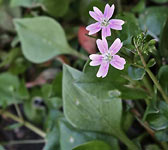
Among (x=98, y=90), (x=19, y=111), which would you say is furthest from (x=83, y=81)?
(x=19, y=111)

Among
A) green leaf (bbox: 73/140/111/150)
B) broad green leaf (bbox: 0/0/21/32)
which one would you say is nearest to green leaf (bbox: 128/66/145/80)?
green leaf (bbox: 73/140/111/150)

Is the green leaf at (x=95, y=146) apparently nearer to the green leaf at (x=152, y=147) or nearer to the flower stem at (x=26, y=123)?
the green leaf at (x=152, y=147)

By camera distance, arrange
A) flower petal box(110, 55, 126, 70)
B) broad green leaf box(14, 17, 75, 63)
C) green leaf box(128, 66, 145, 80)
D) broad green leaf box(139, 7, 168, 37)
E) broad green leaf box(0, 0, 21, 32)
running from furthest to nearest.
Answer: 1. broad green leaf box(0, 0, 21, 32)
2. broad green leaf box(14, 17, 75, 63)
3. broad green leaf box(139, 7, 168, 37)
4. green leaf box(128, 66, 145, 80)
5. flower petal box(110, 55, 126, 70)

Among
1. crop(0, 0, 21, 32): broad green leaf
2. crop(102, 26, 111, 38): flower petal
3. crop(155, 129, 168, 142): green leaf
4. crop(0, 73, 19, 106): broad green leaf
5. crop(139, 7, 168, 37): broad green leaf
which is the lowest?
crop(0, 73, 19, 106): broad green leaf

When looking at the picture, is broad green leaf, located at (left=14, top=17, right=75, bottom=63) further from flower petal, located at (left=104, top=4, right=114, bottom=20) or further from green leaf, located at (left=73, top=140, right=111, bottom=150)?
flower petal, located at (left=104, top=4, right=114, bottom=20)

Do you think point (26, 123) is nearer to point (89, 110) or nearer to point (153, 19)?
point (89, 110)
